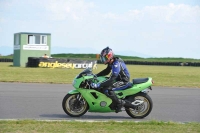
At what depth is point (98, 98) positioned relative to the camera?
9.59 metres

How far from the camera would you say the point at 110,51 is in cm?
940

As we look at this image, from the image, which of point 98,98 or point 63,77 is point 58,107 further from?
point 63,77

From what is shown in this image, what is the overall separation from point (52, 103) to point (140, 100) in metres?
3.17

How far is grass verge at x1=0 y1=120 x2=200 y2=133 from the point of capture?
7500mm

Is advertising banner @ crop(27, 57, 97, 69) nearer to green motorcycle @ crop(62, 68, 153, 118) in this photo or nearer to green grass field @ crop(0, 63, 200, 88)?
green grass field @ crop(0, 63, 200, 88)

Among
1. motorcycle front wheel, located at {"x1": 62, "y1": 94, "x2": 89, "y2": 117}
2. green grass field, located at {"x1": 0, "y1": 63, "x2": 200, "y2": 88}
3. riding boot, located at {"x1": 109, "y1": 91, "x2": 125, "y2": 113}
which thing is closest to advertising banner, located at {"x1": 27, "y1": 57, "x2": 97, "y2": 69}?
green grass field, located at {"x1": 0, "y1": 63, "x2": 200, "y2": 88}

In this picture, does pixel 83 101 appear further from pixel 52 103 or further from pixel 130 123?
pixel 52 103

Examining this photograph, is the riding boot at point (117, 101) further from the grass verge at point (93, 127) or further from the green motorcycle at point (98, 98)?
the grass verge at point (93, 127)

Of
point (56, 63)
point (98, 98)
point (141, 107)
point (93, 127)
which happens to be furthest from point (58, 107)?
point (56, 63)

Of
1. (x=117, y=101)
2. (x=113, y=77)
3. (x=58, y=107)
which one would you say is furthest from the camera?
(x=58, y=107)

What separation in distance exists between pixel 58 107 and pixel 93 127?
3366mm

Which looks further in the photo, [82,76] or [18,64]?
[18,64]

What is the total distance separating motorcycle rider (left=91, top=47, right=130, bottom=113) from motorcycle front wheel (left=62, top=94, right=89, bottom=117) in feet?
1.48

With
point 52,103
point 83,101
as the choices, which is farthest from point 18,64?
point 83,101
